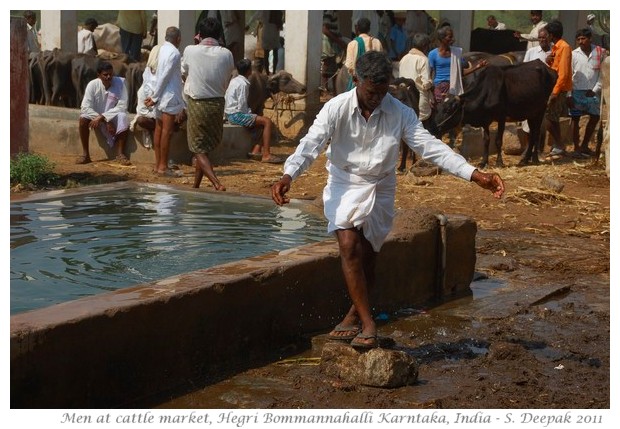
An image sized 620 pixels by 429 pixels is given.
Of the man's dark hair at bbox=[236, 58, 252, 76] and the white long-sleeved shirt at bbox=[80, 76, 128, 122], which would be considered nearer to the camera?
the white long-sleeved shirt at bbox=[80, 76, 128, 122]

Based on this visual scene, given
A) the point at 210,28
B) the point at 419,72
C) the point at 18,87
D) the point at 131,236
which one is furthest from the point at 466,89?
the point at 131,236

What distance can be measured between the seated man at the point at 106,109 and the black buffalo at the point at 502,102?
3.87 meters

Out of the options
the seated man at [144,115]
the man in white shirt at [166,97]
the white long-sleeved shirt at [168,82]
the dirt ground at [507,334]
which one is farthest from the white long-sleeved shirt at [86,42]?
the dirt ground at [507,334]

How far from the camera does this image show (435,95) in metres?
13.7

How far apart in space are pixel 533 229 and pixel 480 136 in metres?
5.25

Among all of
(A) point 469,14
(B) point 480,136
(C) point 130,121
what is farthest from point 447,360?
(A) point 469,14

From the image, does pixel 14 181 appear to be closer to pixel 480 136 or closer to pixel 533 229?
pixel 533 229

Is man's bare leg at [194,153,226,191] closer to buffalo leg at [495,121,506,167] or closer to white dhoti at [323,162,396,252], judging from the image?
white dhoti at [323,162,396,252]

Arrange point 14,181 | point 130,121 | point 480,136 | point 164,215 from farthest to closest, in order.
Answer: point 480,136, point 130,121, point 14,181, point 164,215

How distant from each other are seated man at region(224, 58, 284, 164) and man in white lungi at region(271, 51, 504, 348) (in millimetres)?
7649

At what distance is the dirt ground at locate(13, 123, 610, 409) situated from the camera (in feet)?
16.6

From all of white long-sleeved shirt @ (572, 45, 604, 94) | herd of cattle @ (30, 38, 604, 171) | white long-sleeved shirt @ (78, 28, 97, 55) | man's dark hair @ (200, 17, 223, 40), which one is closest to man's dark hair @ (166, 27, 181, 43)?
man's dark hair @ (200, 17, 223, 40)
